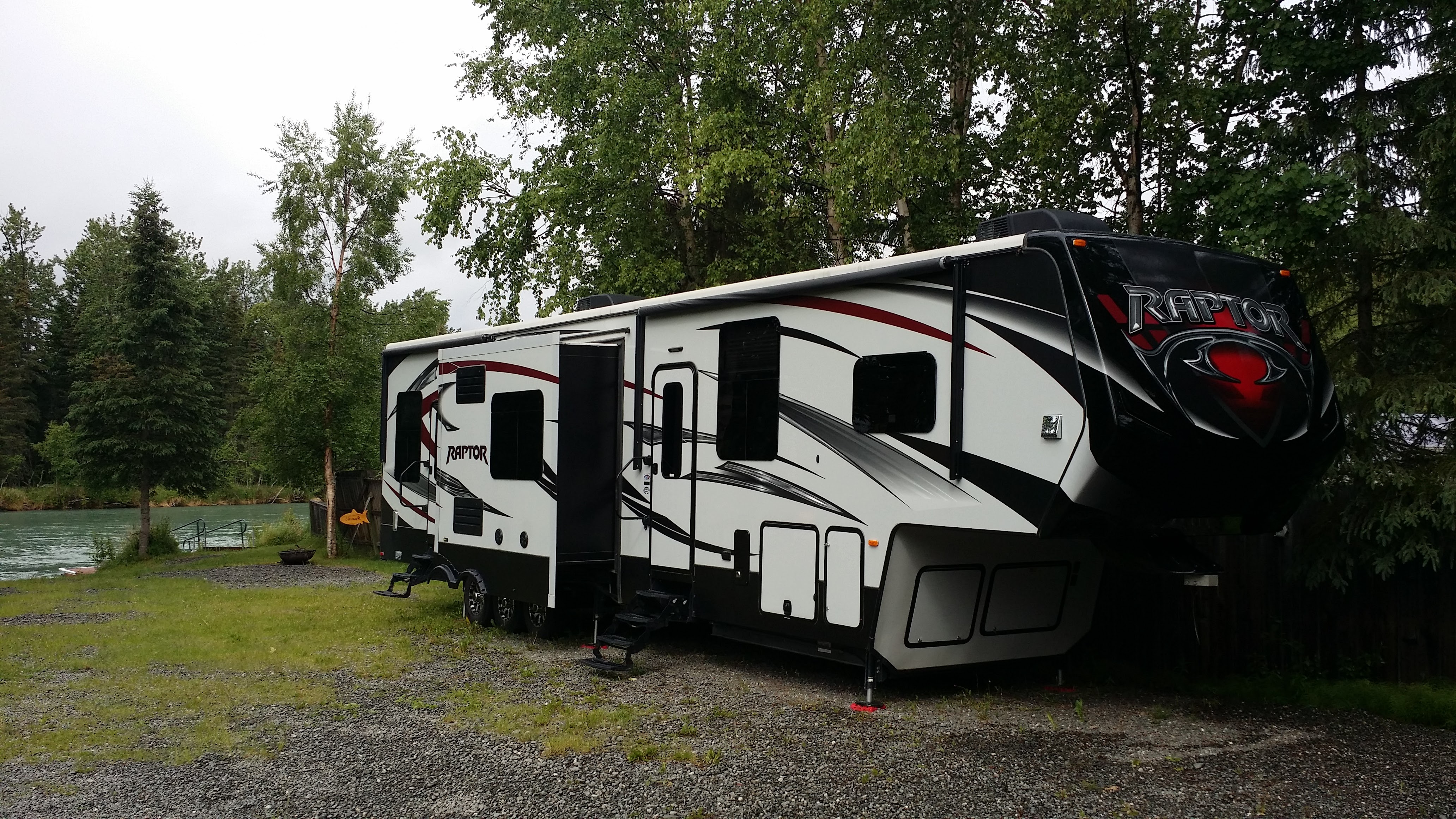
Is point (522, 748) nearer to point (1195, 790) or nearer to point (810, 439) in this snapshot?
point (810, 439)

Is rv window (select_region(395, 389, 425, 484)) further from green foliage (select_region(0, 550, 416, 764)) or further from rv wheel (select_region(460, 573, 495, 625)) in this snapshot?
rv wheel (select_region(460, 573, 495, 625))

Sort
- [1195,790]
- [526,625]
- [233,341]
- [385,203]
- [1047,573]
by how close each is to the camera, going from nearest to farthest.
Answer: [1195,790] < [1047,573] < [526,625] < [385,203] < [233,341]

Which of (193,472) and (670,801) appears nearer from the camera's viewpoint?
(670,801)

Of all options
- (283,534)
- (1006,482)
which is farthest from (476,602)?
(283,534)

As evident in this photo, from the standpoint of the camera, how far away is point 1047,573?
8.15m

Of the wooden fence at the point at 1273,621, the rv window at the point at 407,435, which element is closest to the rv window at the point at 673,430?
the wooden fence at the point at 1273,621

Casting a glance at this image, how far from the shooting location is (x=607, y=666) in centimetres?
915

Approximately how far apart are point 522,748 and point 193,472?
1961 cm

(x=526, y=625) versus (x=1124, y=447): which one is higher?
(x=1124, y=447)

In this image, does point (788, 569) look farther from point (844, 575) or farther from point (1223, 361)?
point (1223, 361)

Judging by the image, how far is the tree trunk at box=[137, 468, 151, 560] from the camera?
75.4 feet

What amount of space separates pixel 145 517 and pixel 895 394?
20658 millimetres

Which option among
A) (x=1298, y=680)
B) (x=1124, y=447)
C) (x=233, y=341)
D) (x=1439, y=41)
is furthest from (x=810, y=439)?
(x=233, y=341)

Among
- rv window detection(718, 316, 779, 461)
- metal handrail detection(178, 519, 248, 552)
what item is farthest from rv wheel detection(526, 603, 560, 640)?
metal handrail detection(178, 519, 248, 552)
